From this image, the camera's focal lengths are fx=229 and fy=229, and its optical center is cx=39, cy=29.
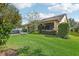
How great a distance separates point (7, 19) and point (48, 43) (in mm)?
619

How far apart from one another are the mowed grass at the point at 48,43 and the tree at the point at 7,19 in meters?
0.11

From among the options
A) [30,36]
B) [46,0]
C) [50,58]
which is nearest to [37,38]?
[30,36]

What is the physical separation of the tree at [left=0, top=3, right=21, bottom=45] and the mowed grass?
0.35 ft

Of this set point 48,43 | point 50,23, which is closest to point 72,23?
point 50,23

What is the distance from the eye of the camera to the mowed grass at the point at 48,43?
2926mm

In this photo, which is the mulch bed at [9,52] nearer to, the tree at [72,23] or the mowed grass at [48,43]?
the mowed grass at [48,43]

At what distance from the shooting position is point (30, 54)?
2932mm

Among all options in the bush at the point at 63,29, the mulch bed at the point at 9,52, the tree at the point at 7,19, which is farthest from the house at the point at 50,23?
the mulch bed at the point at 9,52

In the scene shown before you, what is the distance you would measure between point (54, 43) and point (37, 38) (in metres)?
0.23

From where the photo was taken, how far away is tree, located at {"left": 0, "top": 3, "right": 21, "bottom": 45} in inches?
117

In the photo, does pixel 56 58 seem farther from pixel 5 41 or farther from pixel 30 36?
pixel 5 41

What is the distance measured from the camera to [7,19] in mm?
2990

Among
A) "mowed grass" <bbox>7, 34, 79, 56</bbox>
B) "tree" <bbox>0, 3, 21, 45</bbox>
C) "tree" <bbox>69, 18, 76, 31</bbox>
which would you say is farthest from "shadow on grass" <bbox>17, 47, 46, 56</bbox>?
"tree" <bbox>69, 18, 76, 31</bbox>

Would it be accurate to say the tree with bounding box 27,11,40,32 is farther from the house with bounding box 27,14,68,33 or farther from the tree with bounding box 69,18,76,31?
the tree with bounding box 69,18,76,31
